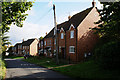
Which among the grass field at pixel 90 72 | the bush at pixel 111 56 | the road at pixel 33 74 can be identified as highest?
the bush at pixel 111 56

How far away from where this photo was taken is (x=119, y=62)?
843 centimetres

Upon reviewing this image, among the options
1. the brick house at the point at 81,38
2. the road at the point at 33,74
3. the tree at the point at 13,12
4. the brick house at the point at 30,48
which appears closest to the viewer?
the tree at the point at 13,12

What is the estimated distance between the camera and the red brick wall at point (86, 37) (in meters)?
21.8

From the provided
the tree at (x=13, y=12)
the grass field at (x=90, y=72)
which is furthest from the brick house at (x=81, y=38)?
the tree at (x=13, y=12)

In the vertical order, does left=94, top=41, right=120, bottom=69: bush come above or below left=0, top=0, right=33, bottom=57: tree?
below

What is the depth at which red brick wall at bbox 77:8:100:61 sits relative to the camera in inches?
860

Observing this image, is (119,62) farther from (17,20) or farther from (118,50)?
(17,20)

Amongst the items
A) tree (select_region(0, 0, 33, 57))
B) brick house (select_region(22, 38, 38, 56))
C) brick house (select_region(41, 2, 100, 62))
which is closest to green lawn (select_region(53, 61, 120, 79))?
tree (select_region(0, 0, 33, 57))

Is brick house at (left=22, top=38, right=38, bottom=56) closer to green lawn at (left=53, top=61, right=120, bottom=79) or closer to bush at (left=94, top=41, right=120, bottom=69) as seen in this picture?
green lawn at (left=53, top=61, right=120, bottom=79)

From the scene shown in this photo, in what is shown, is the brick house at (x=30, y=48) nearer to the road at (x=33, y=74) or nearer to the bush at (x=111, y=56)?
the road at (x=33, y=74)

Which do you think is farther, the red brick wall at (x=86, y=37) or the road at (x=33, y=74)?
the red brick wall at (x=86, y=37)

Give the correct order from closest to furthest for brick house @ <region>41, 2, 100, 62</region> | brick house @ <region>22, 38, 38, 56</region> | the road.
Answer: the road
brick house @ <region>41, 2, 100, 62</region>
brick house @ <region>22, 38, 38, 56</region>

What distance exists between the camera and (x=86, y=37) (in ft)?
75.1

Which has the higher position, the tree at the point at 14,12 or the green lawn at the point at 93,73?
the tree at the point at 14,12
